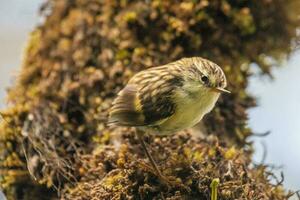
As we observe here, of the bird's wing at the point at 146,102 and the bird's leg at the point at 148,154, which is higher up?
the bird's wing at the point at 146,102

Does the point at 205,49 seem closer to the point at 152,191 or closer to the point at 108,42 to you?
the point at 108,42

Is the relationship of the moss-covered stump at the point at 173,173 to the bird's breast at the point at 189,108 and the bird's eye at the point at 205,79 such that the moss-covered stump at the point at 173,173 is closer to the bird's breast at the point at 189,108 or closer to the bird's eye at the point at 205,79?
the bird's breast at the point at 189,108

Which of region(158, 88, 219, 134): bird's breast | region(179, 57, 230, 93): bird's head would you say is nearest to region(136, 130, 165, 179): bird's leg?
region(158, 88, 219, 134): bird's breast

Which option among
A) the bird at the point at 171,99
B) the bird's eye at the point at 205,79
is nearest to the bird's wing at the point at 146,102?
the bird at the point at 171,99

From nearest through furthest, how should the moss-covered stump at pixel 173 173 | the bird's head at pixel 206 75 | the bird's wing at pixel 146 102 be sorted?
the moss-covered stump at pixel 173 173
the bird's head at pixel 206 75
the bird's wing at pixel 146 102

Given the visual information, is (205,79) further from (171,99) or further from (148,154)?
(148,154)

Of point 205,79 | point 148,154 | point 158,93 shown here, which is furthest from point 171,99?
point 148,154

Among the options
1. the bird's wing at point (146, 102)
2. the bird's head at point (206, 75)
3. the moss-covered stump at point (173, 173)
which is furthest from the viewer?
the bird's wing at point (146, 102)

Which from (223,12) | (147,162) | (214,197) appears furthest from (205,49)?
(214,197)
